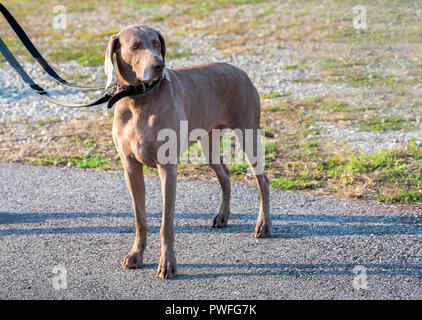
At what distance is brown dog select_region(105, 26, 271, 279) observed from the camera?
4.36m

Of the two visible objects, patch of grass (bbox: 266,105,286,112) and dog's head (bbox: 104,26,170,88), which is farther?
patch of grass (bbox: 266,105,286,112)

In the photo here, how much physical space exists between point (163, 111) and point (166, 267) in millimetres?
1242

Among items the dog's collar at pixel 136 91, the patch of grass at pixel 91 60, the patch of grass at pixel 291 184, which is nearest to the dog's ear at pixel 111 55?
the dog's collar at pixel 136 91

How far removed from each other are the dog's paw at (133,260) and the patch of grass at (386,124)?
4.53 meters

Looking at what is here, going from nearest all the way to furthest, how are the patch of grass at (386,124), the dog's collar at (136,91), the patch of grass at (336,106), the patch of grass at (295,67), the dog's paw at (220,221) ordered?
1. the dog's collar at (136,91)
2. the dog's paw at (220,221)
3. the patch of grass at (386,124)
4. the patch of grass at (336,106)
5. the patch of grass at (295,67)

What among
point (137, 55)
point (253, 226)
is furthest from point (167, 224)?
point (137, 55)

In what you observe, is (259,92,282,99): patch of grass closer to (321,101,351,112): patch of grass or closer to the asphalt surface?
(321,101,351,112): patch of grass

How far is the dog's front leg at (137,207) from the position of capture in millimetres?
4812

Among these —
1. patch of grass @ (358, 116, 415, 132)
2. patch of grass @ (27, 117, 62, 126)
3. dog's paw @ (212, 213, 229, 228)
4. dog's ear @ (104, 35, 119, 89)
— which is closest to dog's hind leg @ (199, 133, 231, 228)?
dog's paw @ (212, 213, 229, 228)

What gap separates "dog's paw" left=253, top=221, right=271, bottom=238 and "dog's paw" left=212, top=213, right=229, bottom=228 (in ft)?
1.23

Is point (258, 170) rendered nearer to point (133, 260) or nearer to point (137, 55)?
point (133, 260)

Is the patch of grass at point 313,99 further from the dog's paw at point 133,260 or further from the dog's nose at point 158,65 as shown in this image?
the dog's nose at point 158,65

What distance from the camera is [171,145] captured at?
4613mm
